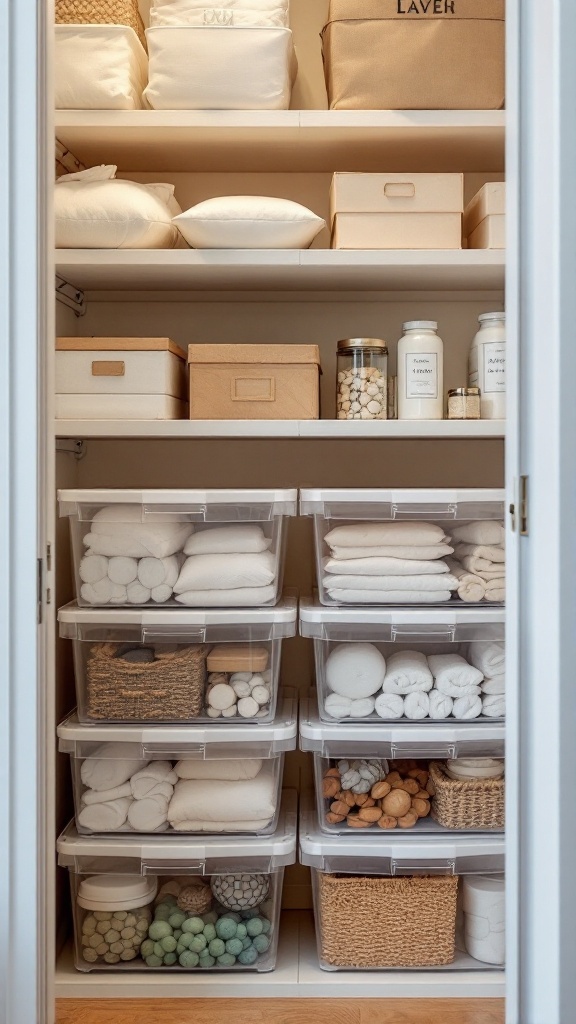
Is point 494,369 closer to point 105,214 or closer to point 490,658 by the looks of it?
point 490,658

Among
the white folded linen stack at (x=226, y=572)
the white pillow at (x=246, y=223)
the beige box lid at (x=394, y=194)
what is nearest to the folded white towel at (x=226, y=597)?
the white folded linen stack at (x=226, y=572)

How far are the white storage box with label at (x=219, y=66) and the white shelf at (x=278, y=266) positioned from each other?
0.99ft

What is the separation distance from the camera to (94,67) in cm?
176

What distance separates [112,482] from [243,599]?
0.58 meters

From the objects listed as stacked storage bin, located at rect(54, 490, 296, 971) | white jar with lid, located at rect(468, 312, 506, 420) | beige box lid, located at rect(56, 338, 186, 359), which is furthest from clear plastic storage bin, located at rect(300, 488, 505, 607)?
beige box lid, located at rect(56, 338, 186, 359)

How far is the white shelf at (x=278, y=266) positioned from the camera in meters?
1.76

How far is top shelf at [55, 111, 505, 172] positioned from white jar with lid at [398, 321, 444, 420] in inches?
15.4

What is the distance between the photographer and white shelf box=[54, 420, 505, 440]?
5.71 feet

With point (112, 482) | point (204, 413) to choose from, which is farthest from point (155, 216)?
point (112, 482)

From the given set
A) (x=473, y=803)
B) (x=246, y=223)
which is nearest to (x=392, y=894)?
(x=473, y=803)

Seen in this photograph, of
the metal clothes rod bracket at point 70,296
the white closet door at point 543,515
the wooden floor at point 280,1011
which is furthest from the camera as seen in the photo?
the metal clothes rod bracket at point 70,296

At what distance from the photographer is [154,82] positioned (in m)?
1.76

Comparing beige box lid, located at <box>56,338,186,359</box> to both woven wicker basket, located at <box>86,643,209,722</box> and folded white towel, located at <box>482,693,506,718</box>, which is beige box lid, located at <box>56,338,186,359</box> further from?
folded white towel, located at <box>482,693,506,718</box>

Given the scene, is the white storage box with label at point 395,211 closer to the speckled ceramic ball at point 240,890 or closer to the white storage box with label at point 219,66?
the white storage box with label at point 219,66
